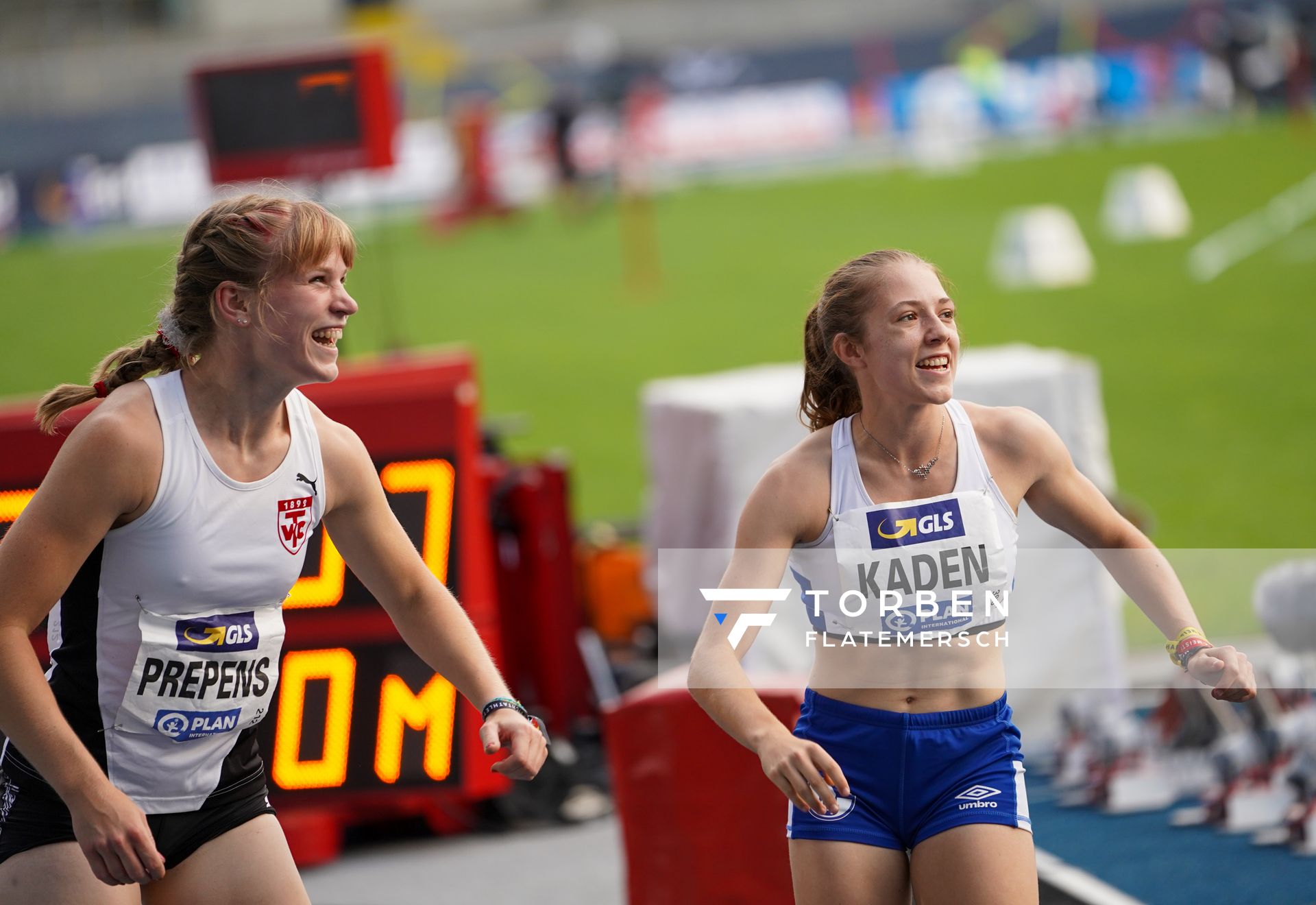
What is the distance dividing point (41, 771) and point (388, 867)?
138 inches

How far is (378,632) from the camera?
196 inches

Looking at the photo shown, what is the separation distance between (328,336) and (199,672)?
0.61m

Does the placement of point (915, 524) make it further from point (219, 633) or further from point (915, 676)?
point (219, 633)

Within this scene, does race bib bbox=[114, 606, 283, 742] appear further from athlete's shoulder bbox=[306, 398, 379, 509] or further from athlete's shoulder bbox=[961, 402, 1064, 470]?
athlete's shoulder bbox=[961, 402, 1064, 470]

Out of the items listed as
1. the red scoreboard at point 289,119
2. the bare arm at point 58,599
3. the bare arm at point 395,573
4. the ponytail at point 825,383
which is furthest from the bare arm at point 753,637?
the red scoreboard at point 289,119

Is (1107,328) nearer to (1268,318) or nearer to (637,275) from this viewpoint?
(1268,318)

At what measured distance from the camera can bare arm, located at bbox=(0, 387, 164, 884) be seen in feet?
8.23

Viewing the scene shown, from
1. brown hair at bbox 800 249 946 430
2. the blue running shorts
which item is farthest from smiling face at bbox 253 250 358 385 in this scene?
the blue running shorts

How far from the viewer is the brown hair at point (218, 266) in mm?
2730

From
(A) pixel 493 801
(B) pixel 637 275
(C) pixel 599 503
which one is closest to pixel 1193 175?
(B) pixel 637 275

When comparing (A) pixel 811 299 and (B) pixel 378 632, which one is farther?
(B) pixel 378 632

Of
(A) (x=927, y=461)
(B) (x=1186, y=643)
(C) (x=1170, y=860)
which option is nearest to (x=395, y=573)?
(A) (x=927, y=461)

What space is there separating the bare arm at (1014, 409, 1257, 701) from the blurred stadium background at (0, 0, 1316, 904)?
59.5 inches

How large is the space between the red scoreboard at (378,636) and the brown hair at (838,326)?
2052 millimetres
